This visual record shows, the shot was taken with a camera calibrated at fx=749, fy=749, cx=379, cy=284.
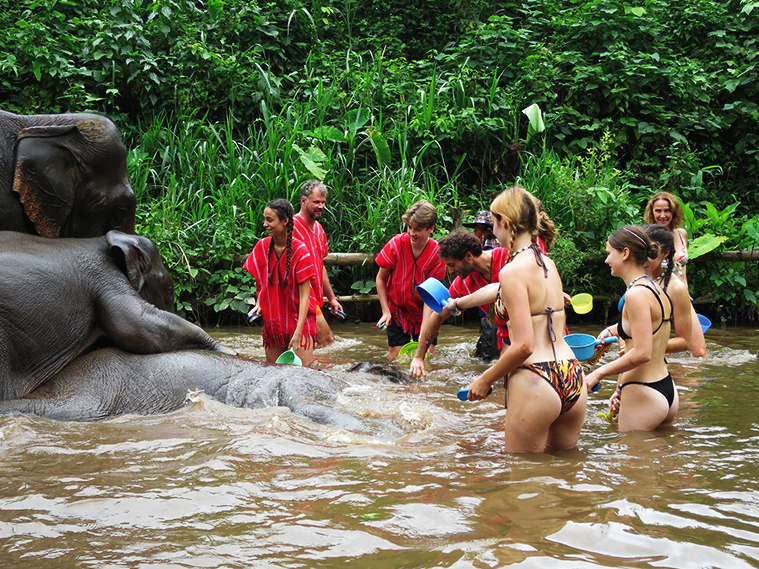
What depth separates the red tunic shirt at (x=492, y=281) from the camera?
17.4 feet

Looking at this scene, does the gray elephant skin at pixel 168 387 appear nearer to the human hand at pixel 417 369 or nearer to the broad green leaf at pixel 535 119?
the human hand at pixel 417 369

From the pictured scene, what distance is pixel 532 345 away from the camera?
119 inches

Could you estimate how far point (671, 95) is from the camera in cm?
1128

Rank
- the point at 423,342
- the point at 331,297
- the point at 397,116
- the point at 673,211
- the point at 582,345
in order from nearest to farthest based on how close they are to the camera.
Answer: the point at 582,345 < the point at 423,342 < the point at 673,211 < the point at 331,297 < the point at 397,116

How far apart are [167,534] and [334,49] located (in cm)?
1131

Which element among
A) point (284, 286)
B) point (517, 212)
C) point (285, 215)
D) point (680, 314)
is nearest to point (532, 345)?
point (517, 212)

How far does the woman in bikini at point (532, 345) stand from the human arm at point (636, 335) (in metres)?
0.37

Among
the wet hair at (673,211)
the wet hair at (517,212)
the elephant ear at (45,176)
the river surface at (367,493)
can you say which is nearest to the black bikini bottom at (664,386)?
the river surface at (367,493)

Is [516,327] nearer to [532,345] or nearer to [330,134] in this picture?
[532,345]

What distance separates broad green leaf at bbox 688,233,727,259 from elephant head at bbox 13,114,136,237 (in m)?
6.32

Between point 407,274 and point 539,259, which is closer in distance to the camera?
point 539,259

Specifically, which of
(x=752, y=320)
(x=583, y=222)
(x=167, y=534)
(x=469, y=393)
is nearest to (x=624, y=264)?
(x=469, y=393)

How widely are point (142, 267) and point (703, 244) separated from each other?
6621 mm

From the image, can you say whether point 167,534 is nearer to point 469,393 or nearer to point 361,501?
point 361,501
